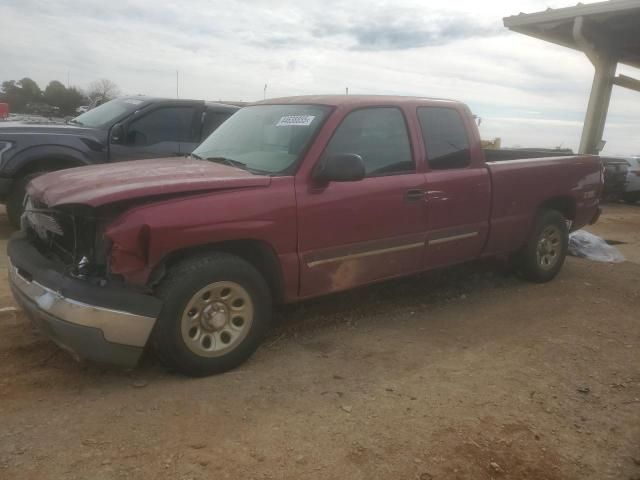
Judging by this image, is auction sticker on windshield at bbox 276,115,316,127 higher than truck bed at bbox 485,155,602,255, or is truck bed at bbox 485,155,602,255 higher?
auction sticker on windshield at bbox 276,115,316,127

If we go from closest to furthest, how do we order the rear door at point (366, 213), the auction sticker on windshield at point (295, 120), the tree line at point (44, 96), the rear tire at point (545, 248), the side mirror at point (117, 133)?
1. the rear door at point (366, 213)
2. the auction sticker on windshield at point (295, 120)
3. the rear tire at point (545, 248)
4. the side mirror at point (117, 133)
5. the tree line at point (44, 96)

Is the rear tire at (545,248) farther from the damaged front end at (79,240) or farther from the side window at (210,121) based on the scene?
the side window at (210,121)

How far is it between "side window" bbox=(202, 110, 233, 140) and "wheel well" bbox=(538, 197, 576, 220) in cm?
459

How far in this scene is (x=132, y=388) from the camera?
3.37 m

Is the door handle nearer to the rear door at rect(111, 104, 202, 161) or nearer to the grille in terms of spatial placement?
the grille

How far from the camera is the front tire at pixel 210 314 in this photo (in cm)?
329

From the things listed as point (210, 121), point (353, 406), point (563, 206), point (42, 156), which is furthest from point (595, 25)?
point (353, 406)

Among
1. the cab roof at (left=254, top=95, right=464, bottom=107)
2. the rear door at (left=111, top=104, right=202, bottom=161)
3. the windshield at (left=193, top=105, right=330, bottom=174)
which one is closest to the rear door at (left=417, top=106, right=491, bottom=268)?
the cab roof at (left=254, top=95, right=464, bottom=107)

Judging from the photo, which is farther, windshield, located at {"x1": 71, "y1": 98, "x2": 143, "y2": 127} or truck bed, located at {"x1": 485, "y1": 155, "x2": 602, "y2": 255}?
windshield, located at {"x1": 71, "y1": 98, "x2": 143, "y2": 127}

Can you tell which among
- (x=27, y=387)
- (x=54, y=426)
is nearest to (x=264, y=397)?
(x=54, y=426)

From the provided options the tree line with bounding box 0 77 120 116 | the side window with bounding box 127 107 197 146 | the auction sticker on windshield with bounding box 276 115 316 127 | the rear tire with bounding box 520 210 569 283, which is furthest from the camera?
the tree line with bounding box 0 77 120 116

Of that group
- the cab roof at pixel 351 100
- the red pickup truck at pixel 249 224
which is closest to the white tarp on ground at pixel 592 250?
the red pickup truck at pixel 249 224

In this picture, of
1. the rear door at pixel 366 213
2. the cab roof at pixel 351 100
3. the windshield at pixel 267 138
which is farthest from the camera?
the cab roof at pixel 351 100

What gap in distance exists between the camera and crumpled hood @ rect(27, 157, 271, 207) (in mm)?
3199
